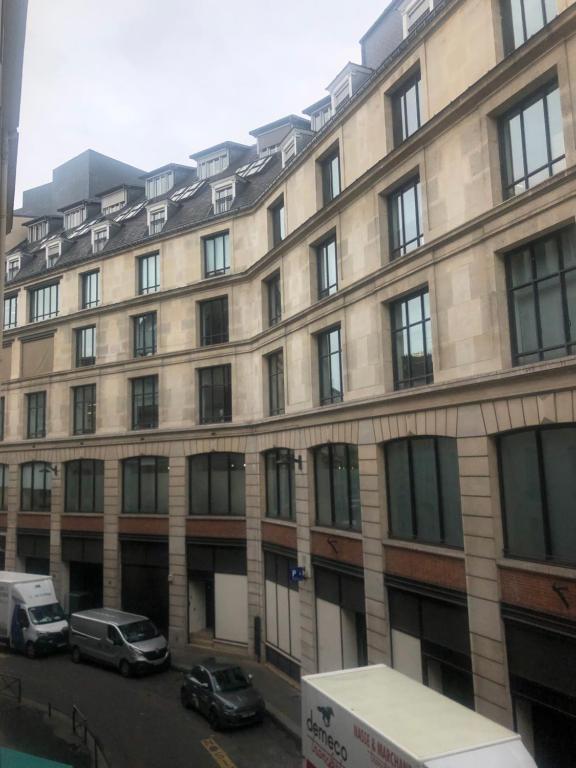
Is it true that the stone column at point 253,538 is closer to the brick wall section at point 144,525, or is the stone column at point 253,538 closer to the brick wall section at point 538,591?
the brick wall section at point 144,525

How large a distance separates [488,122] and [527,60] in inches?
63.8

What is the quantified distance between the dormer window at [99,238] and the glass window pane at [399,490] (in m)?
25.4

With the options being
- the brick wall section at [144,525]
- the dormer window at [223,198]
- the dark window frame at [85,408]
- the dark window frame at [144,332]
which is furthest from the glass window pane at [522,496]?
the dark window frame at [85,408]

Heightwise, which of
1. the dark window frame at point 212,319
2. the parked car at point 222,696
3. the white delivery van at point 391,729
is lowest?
the parked car at point 222,696

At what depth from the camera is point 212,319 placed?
3073 centimetres

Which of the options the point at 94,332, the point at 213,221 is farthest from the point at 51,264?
the point at 213,221

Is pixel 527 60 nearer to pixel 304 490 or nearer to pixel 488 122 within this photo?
pixel 488 122

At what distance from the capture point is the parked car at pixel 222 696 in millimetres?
18984

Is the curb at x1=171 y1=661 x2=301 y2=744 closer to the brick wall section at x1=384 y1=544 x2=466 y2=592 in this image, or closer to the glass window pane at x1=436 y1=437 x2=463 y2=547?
the brick wall section at x1=384 y1=544 x2=466 y2=592

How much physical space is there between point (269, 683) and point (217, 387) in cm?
1314

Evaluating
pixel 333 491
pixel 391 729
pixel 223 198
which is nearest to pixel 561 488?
pixel 391 729

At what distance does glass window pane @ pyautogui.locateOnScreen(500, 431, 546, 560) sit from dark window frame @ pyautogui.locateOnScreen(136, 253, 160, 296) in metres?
22.7

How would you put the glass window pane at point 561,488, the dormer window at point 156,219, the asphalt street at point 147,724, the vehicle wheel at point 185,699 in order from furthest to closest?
the dormer window at point 156,219
the vehicle wheel at point 185,699
the asphalt street at point 147,724
the glass window pane at point 561,488

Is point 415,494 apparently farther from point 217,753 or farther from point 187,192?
point 187,192
